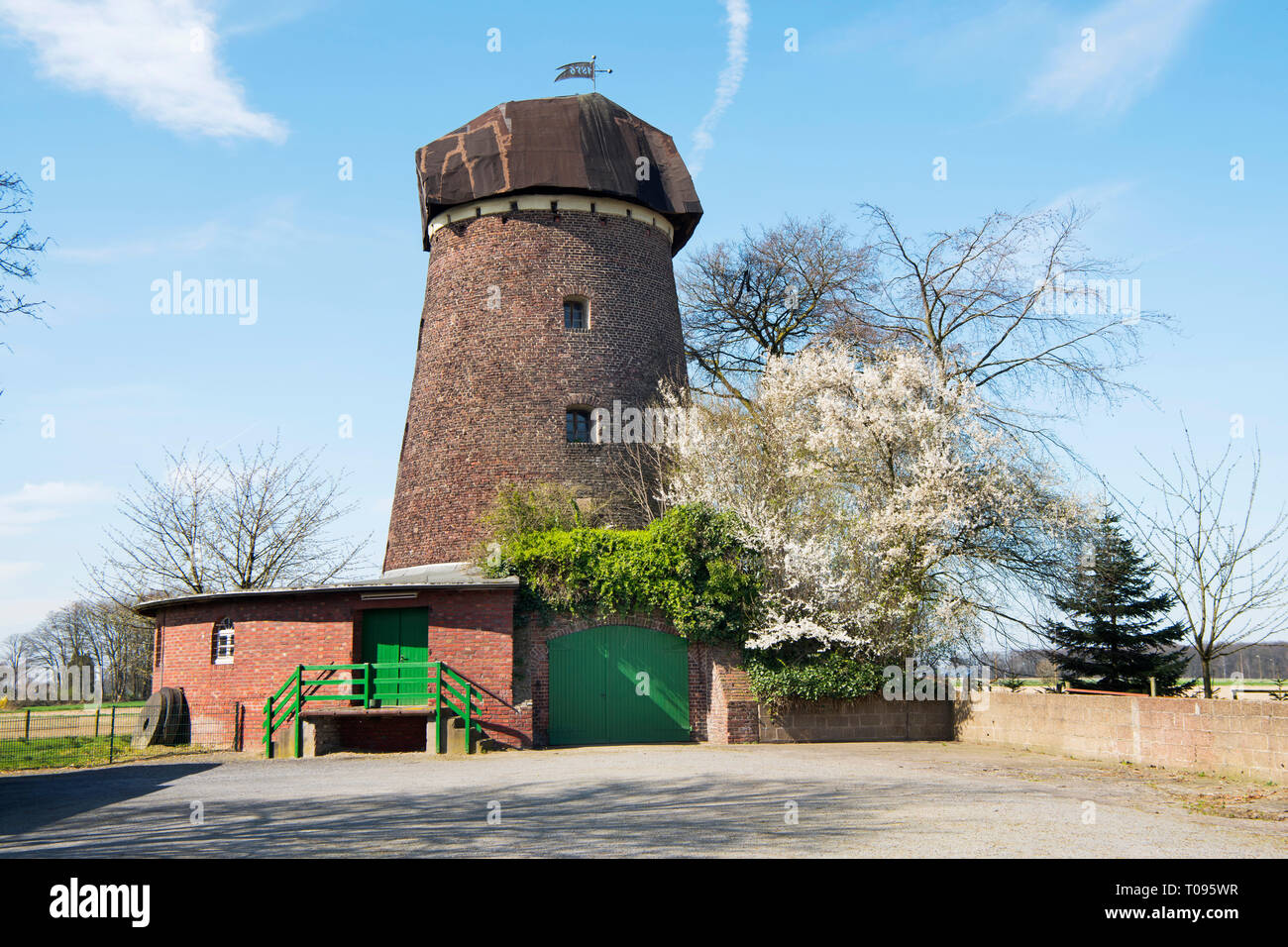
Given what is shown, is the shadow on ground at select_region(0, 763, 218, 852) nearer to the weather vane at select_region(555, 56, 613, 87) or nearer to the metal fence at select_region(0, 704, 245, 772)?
the metal fence at select_region(0, 704, 245, 772)

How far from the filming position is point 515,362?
73.7 ft

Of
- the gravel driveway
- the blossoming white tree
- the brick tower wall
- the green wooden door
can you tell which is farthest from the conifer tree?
the green wooden door

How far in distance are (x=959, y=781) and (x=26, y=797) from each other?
469 inches

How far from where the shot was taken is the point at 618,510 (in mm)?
22078

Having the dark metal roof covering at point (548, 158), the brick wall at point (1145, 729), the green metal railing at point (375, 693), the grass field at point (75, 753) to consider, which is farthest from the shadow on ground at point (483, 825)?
the dark metal roof covering at point (548, 158)

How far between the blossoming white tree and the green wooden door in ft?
19.2

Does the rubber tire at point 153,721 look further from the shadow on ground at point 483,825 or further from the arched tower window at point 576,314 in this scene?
the arched tower window at point 576,314

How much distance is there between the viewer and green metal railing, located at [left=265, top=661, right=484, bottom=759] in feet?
57.5

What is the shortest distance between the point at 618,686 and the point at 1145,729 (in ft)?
29.5

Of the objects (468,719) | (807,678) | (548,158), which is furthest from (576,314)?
(468,719)

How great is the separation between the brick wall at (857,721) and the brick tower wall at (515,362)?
20.8ft

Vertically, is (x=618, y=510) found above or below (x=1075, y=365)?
below

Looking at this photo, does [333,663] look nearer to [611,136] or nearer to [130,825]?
[130,825]
